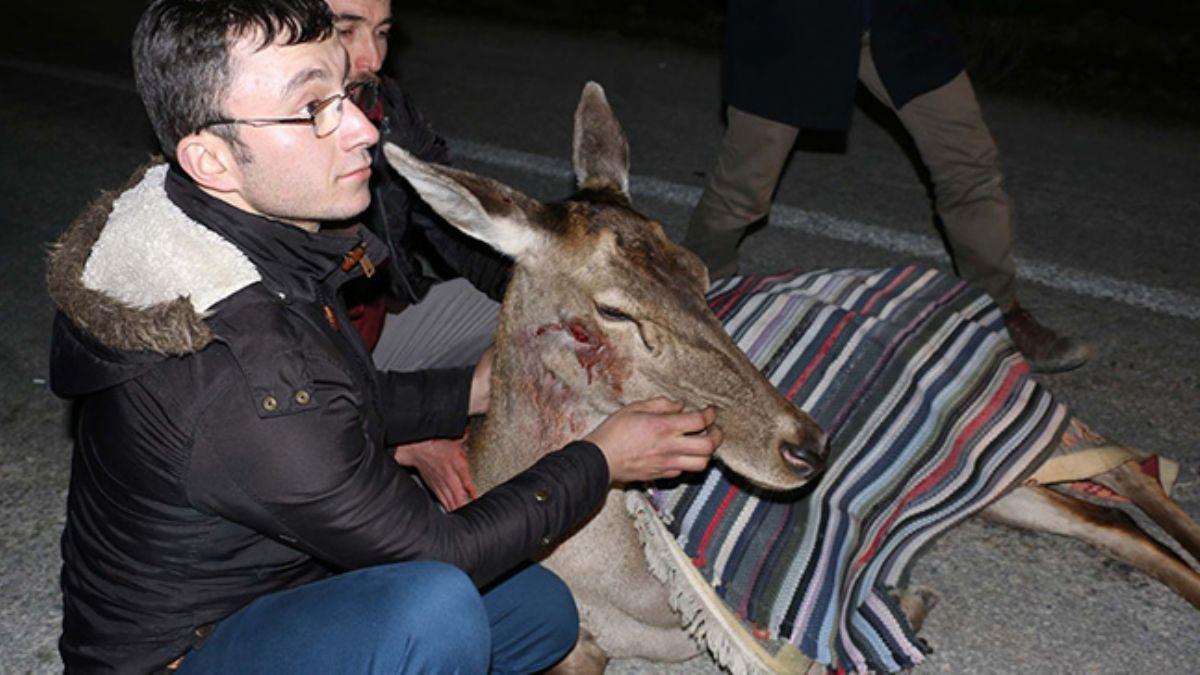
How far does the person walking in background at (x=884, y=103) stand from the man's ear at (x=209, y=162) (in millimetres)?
3231

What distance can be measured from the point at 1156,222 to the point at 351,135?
526 centimetres

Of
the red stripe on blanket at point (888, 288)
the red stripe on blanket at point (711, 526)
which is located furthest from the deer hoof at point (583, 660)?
the red stripe on blanket at point (888, 288)

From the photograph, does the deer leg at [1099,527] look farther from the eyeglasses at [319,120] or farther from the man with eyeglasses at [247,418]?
the eyeglasses at [319,120]

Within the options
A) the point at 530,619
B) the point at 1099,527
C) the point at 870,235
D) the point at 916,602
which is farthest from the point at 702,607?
the point at 870,235

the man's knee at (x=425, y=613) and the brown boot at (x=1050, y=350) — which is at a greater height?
the man's knee at (x=425, y=613)

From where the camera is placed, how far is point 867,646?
3424 mm

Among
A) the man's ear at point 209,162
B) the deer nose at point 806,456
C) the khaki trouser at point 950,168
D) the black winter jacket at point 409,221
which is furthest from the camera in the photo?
the khaki trouser at point 950,168

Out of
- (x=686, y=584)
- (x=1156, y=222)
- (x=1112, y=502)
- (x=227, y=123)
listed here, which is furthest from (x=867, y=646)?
(x=1156, y=222)

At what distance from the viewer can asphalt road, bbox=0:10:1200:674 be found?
3.82 meters

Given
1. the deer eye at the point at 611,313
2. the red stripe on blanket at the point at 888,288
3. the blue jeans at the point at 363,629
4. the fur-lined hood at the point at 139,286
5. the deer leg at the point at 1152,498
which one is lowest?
the deer leg at the point at 1152,498

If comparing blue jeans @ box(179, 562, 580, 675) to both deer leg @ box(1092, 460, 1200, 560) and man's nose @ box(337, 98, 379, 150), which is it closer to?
man's nose @ box(337, 98, 379, 150)

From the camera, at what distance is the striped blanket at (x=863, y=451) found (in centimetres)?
335

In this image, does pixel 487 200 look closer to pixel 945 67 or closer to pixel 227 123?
pixel 227 123

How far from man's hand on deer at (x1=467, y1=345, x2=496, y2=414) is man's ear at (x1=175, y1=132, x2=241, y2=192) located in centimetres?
111
